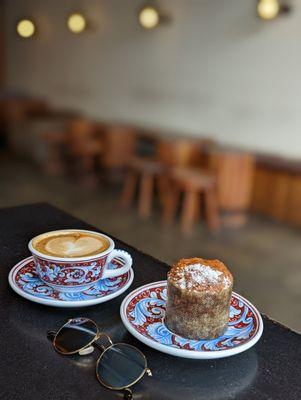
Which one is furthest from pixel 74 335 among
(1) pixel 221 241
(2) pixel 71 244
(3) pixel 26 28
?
(1) pixel 221 241

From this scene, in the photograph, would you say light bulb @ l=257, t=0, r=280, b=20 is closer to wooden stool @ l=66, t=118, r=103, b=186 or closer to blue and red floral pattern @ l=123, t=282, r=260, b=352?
wooden stool @ l=66, t=118, r=103, b=186

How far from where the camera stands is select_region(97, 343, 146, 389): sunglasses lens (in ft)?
2.75

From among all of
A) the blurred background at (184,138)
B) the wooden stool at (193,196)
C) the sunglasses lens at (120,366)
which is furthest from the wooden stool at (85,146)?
the sunglasses lens at (120,366)

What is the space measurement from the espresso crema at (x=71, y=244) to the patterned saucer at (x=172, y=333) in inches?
5.6

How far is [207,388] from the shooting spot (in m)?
0.84

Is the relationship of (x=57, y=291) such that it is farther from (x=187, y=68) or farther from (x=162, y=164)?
(x=187, y=68)

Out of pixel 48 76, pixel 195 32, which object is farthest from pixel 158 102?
pixel 48 76

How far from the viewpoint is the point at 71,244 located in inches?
44.6

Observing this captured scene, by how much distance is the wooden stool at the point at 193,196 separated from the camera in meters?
4.62

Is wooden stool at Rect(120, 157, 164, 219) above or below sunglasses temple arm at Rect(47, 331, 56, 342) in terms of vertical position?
Answer: below

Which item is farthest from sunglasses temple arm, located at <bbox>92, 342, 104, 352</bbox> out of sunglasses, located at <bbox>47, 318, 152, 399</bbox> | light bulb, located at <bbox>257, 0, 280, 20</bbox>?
light bulb, located at <bbox>257, 0, 280, 20</bbox>

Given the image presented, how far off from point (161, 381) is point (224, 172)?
3943 millimetres

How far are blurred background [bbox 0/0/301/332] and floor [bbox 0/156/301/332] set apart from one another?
17 millimetres

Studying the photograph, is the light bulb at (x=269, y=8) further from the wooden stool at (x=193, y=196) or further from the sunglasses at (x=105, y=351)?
the sunglasses at (x=105, y=351)
